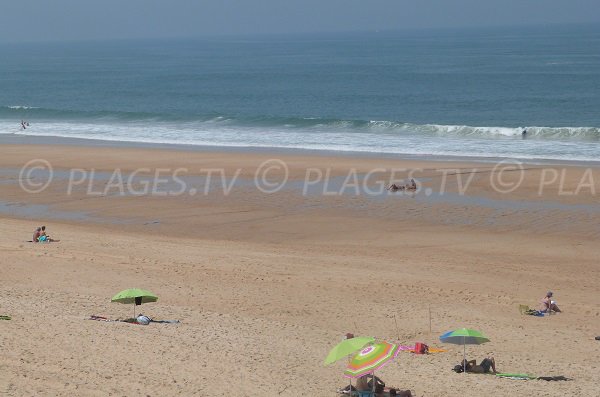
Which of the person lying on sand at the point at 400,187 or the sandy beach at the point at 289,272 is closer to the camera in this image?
the sandy beach at the point at 289,272

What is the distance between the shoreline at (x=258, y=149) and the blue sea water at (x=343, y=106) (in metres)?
0.99

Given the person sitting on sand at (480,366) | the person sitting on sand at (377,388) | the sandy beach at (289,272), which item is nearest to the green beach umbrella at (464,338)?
the person sitting on sand at (480,366)

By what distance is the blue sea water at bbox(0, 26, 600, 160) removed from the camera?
47719mm

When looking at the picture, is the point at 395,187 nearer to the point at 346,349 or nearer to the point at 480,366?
the point at 480,366

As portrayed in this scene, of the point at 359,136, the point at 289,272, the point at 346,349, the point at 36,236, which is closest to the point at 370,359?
the point at 346,349

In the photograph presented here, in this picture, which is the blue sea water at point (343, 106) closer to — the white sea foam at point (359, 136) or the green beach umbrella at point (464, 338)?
the white sea foam at point (359, 136)

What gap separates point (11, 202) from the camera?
3148 centimetres

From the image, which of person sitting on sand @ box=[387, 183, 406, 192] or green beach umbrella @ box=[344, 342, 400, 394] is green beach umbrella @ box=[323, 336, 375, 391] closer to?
green beach umbrella @ box=[344, 342, 400, 394]

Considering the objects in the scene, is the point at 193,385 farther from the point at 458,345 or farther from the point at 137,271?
the point at 137,271

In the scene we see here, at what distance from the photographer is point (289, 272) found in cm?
2127

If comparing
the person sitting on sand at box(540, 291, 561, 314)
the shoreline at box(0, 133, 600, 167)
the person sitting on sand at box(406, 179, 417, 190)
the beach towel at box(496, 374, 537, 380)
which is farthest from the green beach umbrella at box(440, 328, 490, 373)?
the shoreline at box(0, 133, 600, 167)

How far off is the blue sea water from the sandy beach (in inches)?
383

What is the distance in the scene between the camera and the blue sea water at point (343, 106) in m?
47.7

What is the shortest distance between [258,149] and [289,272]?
78.8 ft
